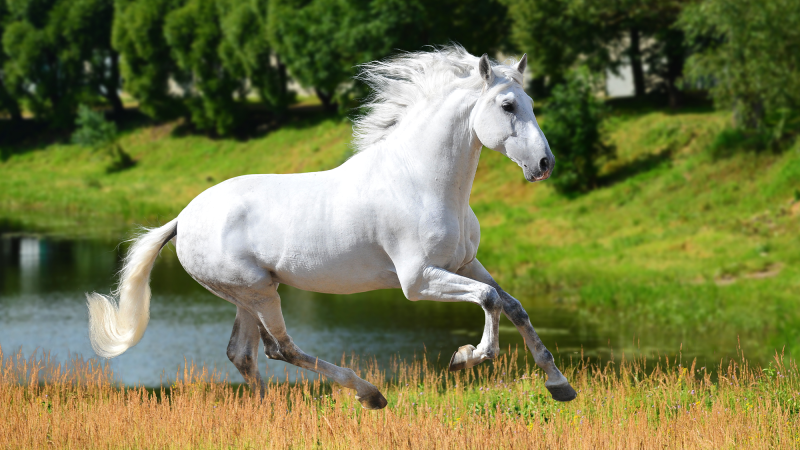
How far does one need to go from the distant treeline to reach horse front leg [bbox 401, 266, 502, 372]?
1851 centimetres

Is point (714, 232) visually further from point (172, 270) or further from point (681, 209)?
point (172, 270)

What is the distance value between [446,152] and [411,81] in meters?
0.71

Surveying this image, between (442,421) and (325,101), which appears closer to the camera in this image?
(442,421)

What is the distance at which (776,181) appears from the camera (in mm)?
22266

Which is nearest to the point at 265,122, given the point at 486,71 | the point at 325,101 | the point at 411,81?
the point at 325,101

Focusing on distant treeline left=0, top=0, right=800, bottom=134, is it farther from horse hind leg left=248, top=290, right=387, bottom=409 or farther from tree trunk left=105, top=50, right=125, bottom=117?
horse hind leg left=248, top=290, right=387, bottom=409

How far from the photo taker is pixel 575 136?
26.6 m

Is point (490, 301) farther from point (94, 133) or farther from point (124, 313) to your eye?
point (94, 133)

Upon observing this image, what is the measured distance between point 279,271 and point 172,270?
20.0 metres

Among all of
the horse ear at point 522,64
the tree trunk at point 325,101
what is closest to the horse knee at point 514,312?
the horse ear at point 522,64

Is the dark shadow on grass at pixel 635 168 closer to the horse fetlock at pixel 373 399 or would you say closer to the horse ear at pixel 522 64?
the horse ear at pixel 522 64

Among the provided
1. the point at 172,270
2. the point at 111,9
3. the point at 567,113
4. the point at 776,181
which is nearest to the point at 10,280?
the point at 172,270

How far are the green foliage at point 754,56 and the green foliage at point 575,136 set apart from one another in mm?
3757

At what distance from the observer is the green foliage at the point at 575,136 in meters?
26.5
